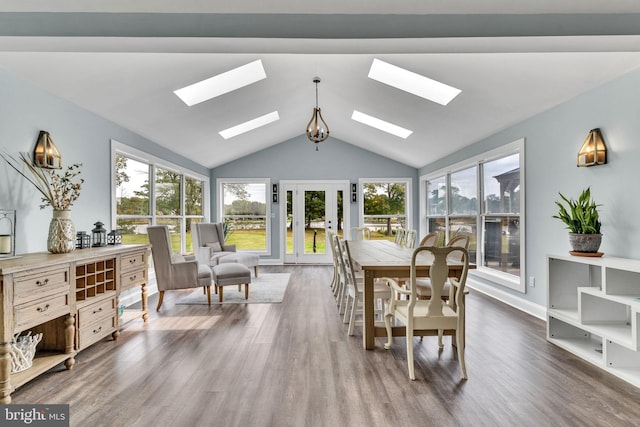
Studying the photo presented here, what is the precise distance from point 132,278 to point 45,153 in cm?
138

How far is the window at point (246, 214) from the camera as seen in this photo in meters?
8.31

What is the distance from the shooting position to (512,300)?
174 inches

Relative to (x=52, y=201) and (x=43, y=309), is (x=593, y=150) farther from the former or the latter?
(x=52, y=201)

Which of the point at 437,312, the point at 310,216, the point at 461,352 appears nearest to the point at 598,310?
the point at 461,352

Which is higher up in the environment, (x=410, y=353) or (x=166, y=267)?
(x=166, y=267)

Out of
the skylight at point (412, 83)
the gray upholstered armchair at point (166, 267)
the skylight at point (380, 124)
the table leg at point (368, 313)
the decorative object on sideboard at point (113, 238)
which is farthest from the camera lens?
the skylight at point (380, 124)

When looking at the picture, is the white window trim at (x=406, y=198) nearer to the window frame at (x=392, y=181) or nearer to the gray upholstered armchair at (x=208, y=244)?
the window frame at (x=392, y=181)

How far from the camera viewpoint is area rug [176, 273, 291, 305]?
4.70m

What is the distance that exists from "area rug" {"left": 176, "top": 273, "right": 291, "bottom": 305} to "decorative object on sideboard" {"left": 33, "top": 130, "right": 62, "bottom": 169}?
7.61 ft

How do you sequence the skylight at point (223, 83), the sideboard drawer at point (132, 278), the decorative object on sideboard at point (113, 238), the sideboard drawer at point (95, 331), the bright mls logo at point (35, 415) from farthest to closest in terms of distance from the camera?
the skylight at point (223, 83)
the decorative object on sideboard at point (113, 238)
the sideboard drawer at point (132, 278)
the sideboard drawer at point (95, 331)
the bright mls logo at point (35, 415)

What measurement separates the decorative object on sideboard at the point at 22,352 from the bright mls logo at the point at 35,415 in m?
0.30

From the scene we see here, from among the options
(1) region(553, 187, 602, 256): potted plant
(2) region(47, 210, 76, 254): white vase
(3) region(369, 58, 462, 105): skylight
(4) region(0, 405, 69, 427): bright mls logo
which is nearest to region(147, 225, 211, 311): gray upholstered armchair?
(2) region(47, 210, 76, 254): white vase

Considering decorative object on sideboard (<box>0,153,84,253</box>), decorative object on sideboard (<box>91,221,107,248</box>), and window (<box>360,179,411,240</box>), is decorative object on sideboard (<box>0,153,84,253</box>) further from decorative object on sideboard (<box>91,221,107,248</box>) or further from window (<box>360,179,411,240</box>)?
window (<box>360,179,411,240</box>)

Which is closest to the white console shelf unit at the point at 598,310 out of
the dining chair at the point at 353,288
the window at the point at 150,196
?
the dining chair at the point at 353,288
